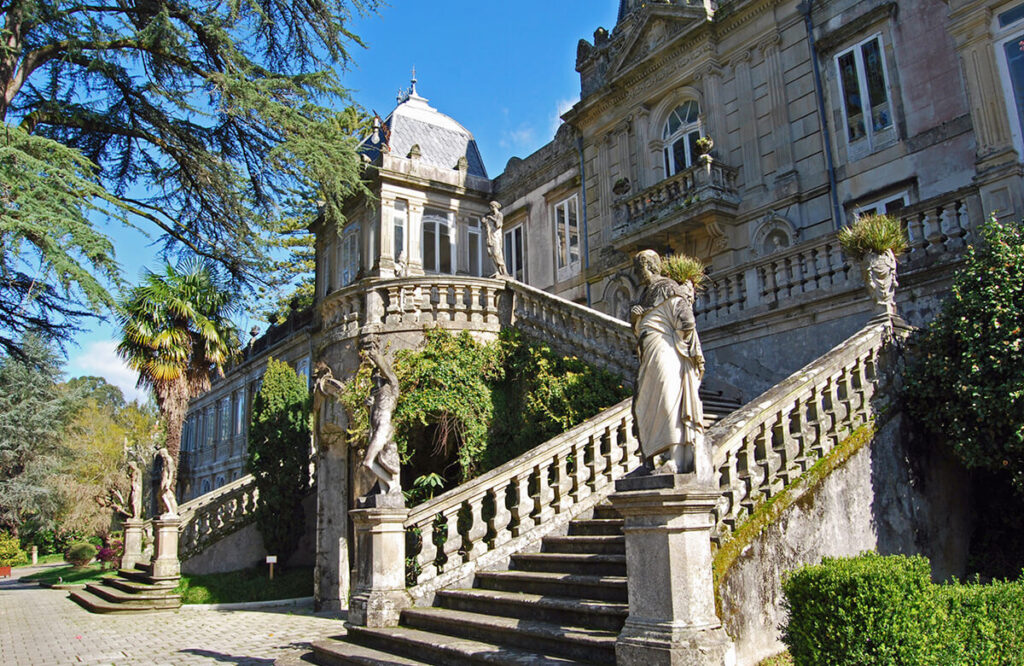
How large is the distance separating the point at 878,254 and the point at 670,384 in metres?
4.82

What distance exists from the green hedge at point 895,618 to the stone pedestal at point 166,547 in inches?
632

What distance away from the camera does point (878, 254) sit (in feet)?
29.1

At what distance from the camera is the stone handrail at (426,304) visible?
1353 centimetres

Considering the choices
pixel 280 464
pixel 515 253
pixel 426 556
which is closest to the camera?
pixel 426 556

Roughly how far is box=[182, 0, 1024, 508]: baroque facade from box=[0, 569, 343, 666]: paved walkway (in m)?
2.13

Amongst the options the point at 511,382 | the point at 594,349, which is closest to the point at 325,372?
the point at 511,382

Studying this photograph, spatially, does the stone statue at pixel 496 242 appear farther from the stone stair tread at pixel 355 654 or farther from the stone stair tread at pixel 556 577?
the stone stair tread at pixel 355 654

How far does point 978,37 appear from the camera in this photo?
11016mm

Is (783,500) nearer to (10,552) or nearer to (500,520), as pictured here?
(500,520)

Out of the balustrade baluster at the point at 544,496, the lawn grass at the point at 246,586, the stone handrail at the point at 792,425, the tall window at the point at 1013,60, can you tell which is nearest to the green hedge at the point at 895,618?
the stone handrail at the point at 792,425

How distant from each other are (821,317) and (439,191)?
13.1 m

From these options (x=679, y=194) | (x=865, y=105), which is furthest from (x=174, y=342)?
(x=865, y=105)

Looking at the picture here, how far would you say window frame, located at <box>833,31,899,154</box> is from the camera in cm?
1417

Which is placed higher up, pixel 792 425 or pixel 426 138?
pixel 426 138
